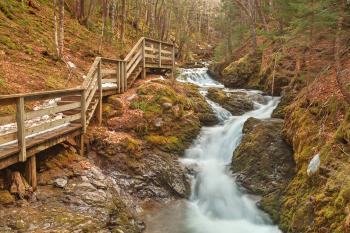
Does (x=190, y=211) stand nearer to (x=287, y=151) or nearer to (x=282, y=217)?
(x=282, y=217)

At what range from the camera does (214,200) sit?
9.52m

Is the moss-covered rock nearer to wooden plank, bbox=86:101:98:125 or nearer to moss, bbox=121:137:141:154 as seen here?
moss, bbox=121:137:141:154

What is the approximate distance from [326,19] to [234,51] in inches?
841

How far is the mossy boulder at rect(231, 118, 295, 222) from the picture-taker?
896 cm

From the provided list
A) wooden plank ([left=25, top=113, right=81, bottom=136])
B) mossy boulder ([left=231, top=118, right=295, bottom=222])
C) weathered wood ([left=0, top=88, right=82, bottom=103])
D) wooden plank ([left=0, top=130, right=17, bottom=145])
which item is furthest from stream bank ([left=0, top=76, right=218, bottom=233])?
mossy boulder ([left=231, top=118, right=295, bottom=222])

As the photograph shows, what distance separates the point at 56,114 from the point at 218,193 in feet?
17.0

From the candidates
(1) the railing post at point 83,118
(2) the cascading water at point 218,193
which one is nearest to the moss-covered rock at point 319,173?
(2) the cascading water at point 218,193

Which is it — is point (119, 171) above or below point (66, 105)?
below

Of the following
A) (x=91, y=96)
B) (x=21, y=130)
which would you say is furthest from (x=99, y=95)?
(x=21, y=130)

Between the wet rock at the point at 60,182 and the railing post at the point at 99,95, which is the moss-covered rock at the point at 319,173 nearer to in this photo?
the wet rock at the point at 60,182

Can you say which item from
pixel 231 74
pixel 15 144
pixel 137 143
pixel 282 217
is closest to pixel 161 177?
pixel 137 143

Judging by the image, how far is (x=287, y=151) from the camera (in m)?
9.90

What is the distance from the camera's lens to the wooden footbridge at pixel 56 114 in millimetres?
6598

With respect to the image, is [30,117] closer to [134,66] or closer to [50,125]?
[50,125]
